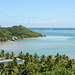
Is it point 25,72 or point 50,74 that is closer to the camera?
point 50,74

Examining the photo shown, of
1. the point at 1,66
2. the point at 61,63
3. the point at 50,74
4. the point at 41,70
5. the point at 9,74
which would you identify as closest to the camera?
the point at 50,74

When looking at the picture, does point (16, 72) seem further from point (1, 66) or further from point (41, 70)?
point (41, 70)

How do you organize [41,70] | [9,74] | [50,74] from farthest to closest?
[41,70], [9,74], [50,74]

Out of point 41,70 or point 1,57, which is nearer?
point 41,70

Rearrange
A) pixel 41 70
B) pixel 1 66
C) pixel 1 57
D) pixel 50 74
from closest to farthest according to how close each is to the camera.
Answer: pixel 50 74 → pixel 1 66 → pixel 41 70 → pixel 1 57

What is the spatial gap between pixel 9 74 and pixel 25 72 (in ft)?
15.6

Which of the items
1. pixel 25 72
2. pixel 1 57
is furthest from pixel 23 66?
pixel 1 57

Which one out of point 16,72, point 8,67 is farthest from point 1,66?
point 16,72

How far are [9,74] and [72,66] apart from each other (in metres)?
20.5

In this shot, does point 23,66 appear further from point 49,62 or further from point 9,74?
point 49,62

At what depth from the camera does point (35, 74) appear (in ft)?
148

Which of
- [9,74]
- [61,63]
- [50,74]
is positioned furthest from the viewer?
[61,63]

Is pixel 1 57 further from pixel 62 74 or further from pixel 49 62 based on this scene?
pixel 62 74

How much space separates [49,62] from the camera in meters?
51.5
